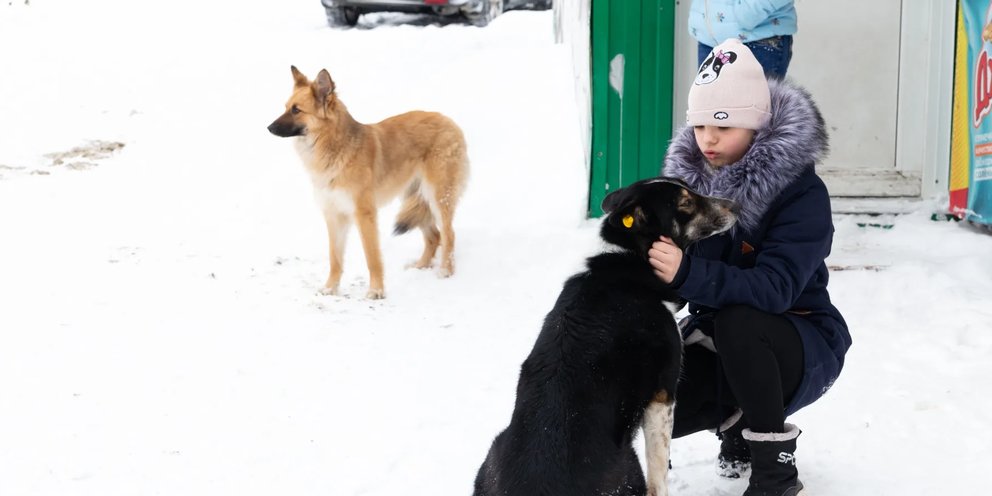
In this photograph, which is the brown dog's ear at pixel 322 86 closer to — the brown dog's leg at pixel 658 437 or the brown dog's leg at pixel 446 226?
the brown dog's leg at pixel 446 226

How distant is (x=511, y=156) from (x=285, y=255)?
216 centimetres

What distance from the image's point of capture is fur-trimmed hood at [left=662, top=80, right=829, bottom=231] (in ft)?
7.86

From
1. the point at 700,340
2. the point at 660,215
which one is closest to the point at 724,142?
the point at 660,215

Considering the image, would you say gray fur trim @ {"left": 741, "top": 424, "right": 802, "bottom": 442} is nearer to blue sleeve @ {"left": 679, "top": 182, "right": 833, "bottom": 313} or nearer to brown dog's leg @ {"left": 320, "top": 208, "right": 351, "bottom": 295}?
blue sleeve @ {"left": 679, "top": 182, "right": 833, "bottom": 313}

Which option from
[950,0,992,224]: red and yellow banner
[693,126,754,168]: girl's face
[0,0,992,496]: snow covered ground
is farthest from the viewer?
[950,0,992,224]: red and yellow banner

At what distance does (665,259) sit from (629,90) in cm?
365

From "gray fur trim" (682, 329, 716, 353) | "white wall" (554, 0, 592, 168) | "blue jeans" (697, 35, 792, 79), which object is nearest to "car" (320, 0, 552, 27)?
"white wall" (554, 0, 592, 168)

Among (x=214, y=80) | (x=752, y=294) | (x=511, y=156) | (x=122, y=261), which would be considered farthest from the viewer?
(x=214, y=80)

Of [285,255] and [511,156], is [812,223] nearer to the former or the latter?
[285,255]

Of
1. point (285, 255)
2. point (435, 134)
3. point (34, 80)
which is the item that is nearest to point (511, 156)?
point (435, 134)

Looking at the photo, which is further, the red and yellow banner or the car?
the car

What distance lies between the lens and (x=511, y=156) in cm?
721

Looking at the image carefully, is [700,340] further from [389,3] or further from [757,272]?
[389,3]

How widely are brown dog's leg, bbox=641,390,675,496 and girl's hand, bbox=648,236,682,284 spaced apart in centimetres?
29
